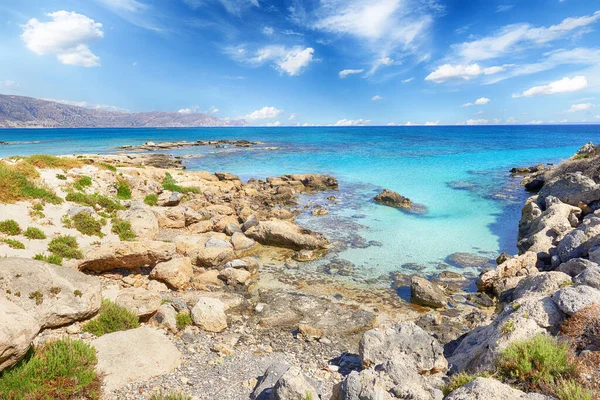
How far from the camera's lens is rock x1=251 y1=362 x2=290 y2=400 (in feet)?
25.0

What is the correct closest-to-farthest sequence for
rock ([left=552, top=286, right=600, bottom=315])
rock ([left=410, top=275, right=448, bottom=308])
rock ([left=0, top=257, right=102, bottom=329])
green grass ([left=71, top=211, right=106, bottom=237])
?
rock ([left=552, top=286, right=600, bottom=315]), rock ([left=0, top=257, right=102, bottom=329]), rock ([left=410, top=275, right=448, bottom=308]), green grass ([left=71, top=211, right=106, bottom=237])

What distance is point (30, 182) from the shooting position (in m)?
19.2

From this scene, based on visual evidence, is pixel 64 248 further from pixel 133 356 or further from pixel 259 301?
pixel 259 301

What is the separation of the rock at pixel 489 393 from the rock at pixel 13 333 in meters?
8.92

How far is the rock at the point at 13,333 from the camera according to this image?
6441mm

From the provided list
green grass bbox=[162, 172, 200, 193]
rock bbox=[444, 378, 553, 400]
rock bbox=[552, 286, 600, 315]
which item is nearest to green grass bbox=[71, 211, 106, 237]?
green grass bbox=[162, 172, 200, 193]

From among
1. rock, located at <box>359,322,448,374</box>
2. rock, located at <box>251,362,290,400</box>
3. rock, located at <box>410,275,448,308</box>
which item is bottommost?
rock, located at <box>410,275,448,308</box>

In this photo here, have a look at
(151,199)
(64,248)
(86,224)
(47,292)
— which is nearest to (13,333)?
(47,292)

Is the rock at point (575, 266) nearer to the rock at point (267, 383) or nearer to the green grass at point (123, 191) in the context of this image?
the rock at point (267, 383)

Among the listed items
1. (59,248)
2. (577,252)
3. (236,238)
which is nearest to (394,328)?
(577,252)

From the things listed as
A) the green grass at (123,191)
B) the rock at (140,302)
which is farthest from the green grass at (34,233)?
the green grass at (123,191)

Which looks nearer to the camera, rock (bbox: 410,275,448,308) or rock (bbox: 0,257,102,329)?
rock (bbox: 0,257,102,329)

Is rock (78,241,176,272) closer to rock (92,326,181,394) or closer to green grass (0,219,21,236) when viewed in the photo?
green grass (0,219,21,236)

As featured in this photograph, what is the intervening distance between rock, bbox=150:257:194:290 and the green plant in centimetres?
325
